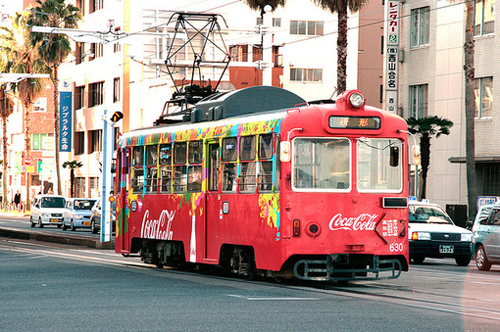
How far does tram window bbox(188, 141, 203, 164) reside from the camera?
17359mm

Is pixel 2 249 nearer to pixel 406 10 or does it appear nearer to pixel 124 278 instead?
pixel 124 278

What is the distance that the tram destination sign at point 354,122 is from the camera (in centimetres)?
1517

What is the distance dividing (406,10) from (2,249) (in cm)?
2256

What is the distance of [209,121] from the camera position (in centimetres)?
1748

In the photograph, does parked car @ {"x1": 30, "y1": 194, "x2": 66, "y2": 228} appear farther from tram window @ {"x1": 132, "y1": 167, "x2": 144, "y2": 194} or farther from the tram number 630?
the tram number 630

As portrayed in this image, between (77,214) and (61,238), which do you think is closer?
(61,238)

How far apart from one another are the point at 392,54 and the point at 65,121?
111 ft

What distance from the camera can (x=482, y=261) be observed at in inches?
881

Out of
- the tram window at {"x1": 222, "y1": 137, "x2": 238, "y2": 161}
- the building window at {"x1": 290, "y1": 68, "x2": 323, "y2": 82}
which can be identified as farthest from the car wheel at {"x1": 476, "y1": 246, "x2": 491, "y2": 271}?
the building window at {"x1": 290, "y1": 68, "x2": 323, "y2": 82}

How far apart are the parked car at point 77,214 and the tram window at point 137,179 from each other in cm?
2325

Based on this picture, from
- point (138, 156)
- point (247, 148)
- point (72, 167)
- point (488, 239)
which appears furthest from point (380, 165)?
point (72, 167)

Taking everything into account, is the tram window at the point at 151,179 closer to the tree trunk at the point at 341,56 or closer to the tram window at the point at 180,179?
the tram window at the point at 180,179

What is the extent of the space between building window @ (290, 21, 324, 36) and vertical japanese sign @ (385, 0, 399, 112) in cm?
2445

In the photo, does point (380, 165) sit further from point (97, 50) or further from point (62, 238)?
point (97, 50)
